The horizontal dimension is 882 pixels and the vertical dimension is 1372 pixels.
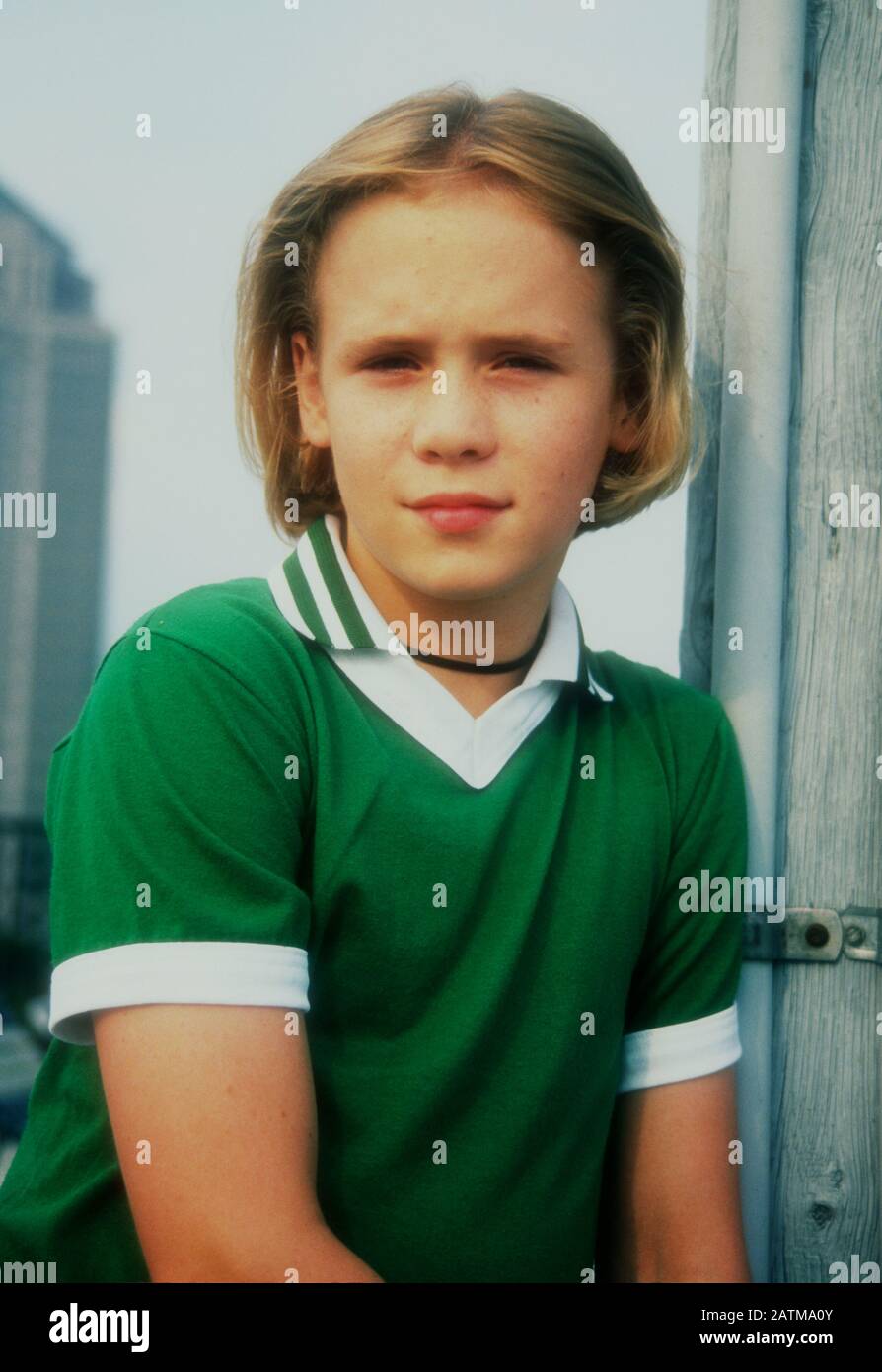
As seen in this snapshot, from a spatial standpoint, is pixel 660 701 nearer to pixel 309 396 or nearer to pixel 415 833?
pixel 415 833

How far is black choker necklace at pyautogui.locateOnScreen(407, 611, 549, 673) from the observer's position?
1.52 metres

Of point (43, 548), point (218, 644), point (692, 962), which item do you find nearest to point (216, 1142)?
point (218, 644)

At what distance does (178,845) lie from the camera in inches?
50.8

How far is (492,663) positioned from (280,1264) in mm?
658

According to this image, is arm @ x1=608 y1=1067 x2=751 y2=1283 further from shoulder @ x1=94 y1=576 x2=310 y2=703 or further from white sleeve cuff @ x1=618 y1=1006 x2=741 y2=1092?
shoulder @ x1=94 y1=576 x2=310 y2=703

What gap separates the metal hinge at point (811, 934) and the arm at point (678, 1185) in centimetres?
15

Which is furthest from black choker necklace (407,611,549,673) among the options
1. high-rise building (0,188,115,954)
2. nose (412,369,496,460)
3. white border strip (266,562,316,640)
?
high-rise building (0,188,115,954)

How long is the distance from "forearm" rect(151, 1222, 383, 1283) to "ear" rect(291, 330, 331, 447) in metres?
0.84

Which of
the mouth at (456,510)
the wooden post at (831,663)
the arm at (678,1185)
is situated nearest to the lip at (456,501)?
the mouth at (456,510)

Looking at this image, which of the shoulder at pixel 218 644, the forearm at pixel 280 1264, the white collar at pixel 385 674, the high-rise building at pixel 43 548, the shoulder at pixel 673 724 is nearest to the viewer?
the forearm at pixel 280 1264

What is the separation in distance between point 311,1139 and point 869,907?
27.7 inches

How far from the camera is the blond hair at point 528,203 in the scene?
1453mm

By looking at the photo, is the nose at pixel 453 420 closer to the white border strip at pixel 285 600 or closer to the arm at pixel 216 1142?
the white border strip at pixel 285 600
